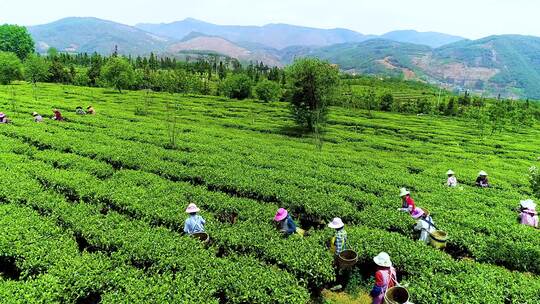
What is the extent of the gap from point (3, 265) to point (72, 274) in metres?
3.30

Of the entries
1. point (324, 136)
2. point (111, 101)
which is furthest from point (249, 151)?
point (111, 101)

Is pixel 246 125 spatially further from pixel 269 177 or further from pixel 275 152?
pixel 269 177

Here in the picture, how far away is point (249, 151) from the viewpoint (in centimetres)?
2788

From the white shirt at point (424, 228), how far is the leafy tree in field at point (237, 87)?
2970 inches

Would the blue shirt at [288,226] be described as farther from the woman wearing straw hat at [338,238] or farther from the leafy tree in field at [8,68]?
the leafy tree in field at [8,68]

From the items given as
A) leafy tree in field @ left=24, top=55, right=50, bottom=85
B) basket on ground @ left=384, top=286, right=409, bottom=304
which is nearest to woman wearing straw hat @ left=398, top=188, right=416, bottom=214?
basket on ground @ left=384, top=286, right=409, bottom=304

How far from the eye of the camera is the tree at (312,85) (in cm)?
4138

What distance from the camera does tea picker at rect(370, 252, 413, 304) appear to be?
34.0 feet

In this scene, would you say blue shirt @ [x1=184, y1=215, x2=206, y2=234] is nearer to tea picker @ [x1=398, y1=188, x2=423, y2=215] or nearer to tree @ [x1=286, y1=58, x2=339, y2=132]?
tea picker @ [x1=398, y1=188, x2=423, y2=215]

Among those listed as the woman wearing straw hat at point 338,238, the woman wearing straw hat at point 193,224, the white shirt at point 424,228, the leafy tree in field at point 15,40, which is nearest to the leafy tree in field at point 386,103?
the white shirt at point 424,228

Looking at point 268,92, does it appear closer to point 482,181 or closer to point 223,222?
point 482,181

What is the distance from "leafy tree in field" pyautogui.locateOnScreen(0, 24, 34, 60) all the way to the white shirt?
145 m

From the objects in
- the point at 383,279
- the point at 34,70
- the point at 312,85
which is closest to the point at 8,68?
the point at 34,70

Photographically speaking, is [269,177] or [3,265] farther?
[269,177]
